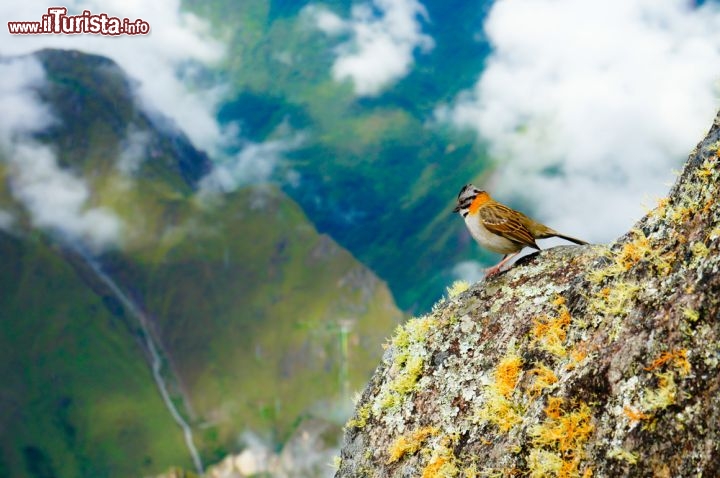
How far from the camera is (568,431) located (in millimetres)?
6480

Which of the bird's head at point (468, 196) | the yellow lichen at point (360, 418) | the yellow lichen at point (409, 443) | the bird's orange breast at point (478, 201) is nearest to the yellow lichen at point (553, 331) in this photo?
the yellow lichen at point (409, 443)

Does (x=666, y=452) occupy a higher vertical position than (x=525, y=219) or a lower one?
lower

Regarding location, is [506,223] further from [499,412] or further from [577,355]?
[577,355]

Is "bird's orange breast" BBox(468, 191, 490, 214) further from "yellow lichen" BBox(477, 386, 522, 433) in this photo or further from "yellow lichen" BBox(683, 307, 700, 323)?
"yellow lichen" BBox(683, 307, 700, 323)

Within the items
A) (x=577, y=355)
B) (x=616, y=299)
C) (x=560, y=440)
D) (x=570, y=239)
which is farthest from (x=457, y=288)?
(x=560, y=440)

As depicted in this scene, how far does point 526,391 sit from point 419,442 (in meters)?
1.67

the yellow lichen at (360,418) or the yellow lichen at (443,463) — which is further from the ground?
the yellow lichen at (360,418)

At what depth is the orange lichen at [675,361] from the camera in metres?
5.61

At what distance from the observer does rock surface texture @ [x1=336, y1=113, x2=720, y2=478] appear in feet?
18.6

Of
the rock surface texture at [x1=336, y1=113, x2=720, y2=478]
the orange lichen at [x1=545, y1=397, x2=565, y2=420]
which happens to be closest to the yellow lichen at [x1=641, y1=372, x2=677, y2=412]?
the rock surface texture at [x1=336, y1=113, x2=720, y2=478]

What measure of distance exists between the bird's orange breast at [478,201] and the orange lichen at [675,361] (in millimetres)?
5920

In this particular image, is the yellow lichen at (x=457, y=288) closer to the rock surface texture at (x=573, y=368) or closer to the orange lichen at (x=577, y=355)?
the rock surface texture at (x=573, y=368)

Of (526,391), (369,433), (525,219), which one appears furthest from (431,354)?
(525,219)

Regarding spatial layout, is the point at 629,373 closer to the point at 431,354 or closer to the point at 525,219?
the point at 431,354
